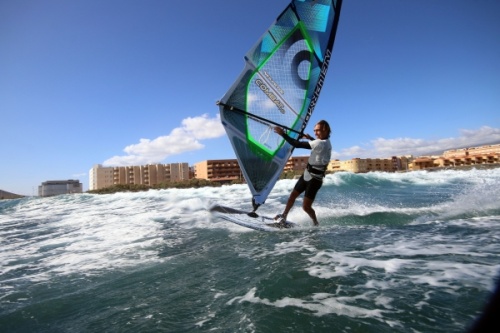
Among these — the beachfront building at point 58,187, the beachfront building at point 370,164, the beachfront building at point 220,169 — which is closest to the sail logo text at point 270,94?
the beachfront building at point 220,169

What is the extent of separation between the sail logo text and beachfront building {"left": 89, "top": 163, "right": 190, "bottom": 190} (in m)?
123

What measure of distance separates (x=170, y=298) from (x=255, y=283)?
0.99m

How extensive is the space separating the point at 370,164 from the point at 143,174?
9668 centimetres


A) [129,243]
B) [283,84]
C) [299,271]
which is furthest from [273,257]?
[283,84]

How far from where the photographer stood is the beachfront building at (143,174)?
12725cm

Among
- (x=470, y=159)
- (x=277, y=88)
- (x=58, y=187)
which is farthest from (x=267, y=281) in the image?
(x=58, y=187)

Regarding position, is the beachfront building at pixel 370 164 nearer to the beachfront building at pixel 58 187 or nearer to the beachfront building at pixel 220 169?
the beachfront building at pixel 220 169

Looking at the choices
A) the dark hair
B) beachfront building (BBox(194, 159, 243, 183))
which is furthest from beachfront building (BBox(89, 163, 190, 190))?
the dark hair

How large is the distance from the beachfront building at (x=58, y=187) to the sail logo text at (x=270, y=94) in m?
211

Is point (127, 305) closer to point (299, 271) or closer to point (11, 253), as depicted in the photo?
point (299, 271)

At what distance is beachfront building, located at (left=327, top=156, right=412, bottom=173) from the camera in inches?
4330

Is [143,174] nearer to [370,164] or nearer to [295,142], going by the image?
[370,164]

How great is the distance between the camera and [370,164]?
11394 centimetres

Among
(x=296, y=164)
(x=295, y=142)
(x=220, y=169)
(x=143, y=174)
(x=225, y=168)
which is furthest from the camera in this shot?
(x=143, y=174)
